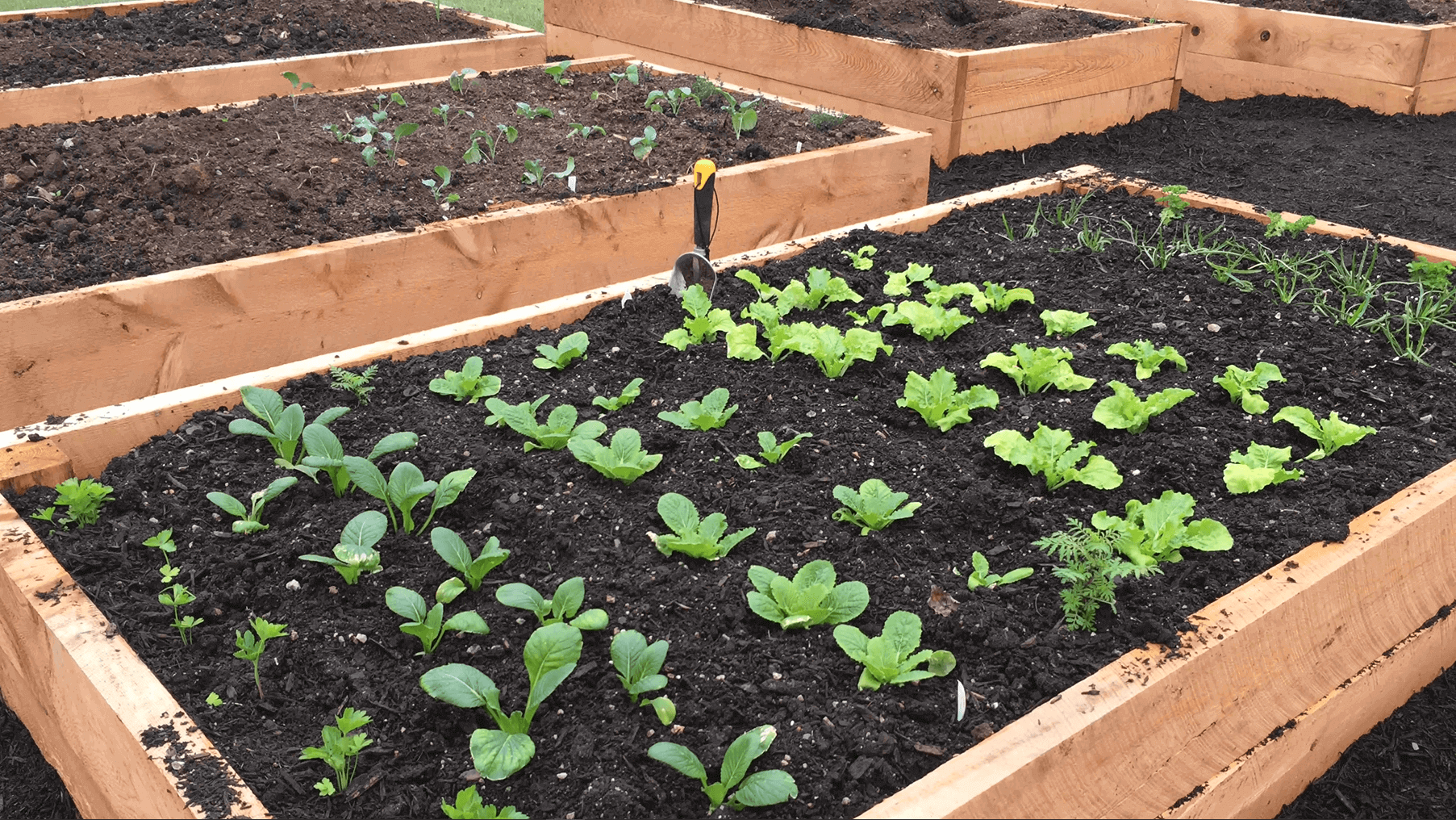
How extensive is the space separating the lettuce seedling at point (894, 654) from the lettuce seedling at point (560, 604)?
39 centimetres

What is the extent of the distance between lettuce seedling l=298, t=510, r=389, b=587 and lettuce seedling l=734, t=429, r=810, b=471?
2.31 feet

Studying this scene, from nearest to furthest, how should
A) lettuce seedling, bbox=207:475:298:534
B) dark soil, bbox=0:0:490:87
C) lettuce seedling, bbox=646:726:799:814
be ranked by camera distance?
lettuce seedling, bbox=646:726:799:814
lettuce seedling, bbox=207:475:298:534
dark soil, bbox=0:0:490:87

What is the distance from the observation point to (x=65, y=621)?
5.61 feet

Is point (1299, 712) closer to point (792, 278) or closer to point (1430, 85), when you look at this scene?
point (792, 278)

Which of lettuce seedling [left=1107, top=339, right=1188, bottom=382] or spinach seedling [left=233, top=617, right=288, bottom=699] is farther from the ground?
lettuce seedling [left=1107, top=339, right=1188, bottom=382]

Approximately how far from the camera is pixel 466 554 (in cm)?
186

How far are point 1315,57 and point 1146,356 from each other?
4221 mm

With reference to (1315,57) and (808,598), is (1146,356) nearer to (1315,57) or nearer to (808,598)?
(808,598)

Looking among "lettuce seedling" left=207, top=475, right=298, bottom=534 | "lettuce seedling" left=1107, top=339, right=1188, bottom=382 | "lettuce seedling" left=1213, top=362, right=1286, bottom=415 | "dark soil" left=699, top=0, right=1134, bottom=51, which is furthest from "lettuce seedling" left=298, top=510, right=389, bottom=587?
"dark soil" left=699, top=0, right=1134, bottom=51

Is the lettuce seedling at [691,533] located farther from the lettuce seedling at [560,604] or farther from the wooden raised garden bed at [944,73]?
the wooden raised garden bed at [944,73]

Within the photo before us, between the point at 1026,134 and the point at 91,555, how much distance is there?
178 inches

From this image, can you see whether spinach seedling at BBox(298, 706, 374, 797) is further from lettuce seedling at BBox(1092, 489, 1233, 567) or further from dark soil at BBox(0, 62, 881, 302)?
dark soil at BBox(0, 62, 881, 302)

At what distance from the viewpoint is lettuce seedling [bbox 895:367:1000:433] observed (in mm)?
2344

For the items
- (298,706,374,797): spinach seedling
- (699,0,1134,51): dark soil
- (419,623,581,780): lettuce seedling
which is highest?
(699,0,1134,51): dark soil
